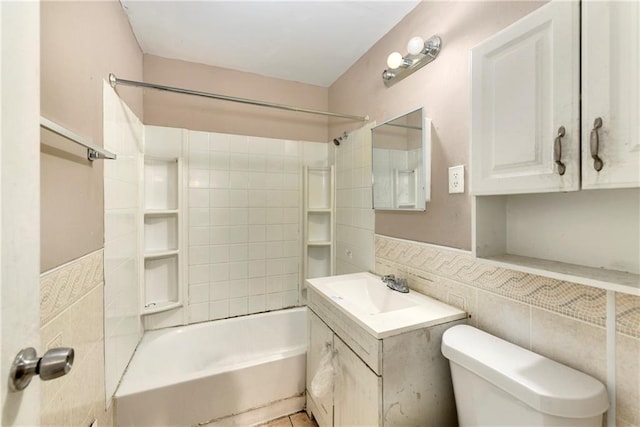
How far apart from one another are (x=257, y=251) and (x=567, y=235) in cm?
196

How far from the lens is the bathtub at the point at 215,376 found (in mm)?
1377

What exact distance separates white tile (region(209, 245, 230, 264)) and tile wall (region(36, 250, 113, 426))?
0.92 m

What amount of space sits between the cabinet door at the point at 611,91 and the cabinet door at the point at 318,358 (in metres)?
1.16

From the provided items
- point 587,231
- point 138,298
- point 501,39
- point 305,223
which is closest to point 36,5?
point 501,39

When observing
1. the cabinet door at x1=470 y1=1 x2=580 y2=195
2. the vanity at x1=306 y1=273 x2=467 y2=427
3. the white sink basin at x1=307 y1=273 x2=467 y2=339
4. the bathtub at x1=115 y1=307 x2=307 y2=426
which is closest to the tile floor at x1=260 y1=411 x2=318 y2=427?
the bathtub at x1=115 y1=307 x2=307 y2=426

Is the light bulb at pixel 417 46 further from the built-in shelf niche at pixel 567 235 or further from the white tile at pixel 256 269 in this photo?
the white tile at pixel 256 269

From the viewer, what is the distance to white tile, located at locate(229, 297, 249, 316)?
215 cm

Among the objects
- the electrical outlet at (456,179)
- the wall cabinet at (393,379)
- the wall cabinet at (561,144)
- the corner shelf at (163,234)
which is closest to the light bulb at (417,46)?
the wall cabinet at (561,144)

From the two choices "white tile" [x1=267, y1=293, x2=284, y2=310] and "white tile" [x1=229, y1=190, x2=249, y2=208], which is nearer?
"white tile" [x1=229, y1=190, x2=249, y2=208]

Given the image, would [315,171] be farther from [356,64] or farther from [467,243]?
[467,243]

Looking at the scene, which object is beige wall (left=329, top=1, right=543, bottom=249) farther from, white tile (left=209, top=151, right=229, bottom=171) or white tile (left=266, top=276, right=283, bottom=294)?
white tile (left=209, top=151, right=229, bottom=171)

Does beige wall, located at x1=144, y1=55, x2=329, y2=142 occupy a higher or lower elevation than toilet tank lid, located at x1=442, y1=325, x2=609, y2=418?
higher

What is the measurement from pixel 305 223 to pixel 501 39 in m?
1.80

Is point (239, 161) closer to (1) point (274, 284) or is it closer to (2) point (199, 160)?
(2) point (199, 160)
